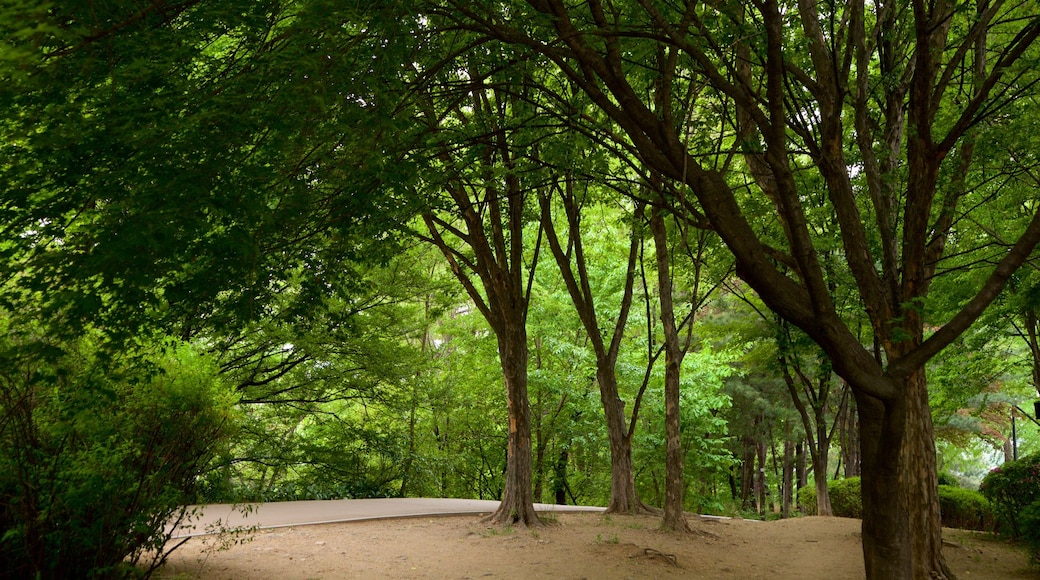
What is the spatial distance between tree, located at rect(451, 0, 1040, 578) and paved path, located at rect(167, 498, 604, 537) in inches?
288

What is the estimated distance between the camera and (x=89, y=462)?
197 inches

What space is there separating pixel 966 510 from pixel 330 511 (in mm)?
12726

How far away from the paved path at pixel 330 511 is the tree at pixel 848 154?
288 inches

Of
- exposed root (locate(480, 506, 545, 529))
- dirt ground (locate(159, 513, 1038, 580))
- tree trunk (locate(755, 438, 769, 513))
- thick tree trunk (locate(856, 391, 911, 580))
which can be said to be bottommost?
dirt ground (locate(159, 513, 1038, 580))

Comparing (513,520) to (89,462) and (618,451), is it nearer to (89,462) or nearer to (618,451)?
(618,451)

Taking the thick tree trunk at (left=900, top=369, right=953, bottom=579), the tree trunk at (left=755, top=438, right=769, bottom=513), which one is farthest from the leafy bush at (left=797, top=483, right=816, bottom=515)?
the thick tree trunk at (left=900, top=369, right=953, bottom=579)

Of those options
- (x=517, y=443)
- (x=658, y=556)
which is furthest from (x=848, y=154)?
(x=517, y=443)

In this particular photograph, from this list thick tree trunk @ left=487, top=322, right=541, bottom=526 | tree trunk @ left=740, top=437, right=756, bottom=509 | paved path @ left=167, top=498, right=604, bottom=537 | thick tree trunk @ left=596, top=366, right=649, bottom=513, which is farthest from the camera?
tree trunk @ left=740, top=437, right=756, bottom=509

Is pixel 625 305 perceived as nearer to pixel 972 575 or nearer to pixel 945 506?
pixel 972 575

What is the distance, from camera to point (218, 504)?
11.8 metres

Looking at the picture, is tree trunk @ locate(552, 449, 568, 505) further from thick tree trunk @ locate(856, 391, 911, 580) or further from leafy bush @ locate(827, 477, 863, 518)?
thick tree trunk @ locate(856, 391, 911, 580)

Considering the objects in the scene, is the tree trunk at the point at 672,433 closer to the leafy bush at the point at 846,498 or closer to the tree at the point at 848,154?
the tree at the point at 848,154

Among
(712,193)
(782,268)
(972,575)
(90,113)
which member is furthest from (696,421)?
(90,113)

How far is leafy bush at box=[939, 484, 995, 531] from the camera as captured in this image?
45.7 feet
